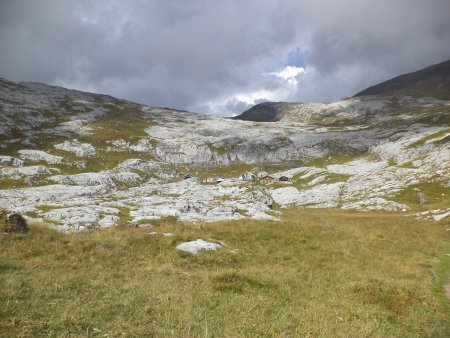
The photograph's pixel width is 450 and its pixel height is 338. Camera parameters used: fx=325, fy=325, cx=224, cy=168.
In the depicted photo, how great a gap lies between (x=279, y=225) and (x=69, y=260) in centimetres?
2281

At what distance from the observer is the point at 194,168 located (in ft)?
491

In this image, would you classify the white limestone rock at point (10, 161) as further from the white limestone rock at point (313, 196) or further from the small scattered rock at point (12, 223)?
the small scattered rock at point (12, 223)

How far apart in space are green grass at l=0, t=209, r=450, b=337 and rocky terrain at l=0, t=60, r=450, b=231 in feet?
43.2

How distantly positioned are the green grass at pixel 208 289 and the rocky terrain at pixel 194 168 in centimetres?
1316

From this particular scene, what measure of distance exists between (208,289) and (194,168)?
13637 cm

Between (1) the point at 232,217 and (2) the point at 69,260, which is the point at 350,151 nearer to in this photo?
(1) the point at 232,217

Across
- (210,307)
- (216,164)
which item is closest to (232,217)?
(210,307)

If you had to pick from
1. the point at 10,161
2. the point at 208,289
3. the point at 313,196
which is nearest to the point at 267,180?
the point at 313,196

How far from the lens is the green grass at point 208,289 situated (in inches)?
406

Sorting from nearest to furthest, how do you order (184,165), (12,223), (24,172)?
(12,223) → (24,172) → (184,165)

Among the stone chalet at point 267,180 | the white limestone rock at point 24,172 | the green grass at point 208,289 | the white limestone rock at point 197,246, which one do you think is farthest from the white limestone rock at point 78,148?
the white limestone rock at point 197,246

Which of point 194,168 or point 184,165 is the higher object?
point 184,165

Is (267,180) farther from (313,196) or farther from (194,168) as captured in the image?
(313,196)

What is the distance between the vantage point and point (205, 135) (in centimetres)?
18350
